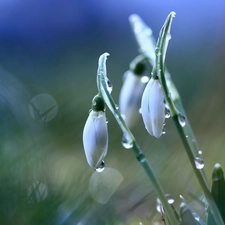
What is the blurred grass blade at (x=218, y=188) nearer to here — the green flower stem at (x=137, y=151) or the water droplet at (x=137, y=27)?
the green flower stem at (x=137, y=151)

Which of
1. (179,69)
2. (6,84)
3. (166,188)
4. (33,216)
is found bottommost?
(179,69)

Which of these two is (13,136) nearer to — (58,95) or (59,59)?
(58,95)

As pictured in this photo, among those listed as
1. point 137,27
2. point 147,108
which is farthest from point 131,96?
point 147,108

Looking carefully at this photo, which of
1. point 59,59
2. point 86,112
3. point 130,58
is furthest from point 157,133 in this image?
point 130,58

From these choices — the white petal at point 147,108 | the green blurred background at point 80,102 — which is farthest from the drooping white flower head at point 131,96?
the white petal at point 147,108

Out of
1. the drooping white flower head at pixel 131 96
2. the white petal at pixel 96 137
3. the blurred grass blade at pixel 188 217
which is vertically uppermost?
the white petal at pixel 96 137

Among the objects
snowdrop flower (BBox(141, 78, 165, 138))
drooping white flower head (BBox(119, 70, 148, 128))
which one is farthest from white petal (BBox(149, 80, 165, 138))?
drooping white flower head (BBox(119, 70, 148, 128))

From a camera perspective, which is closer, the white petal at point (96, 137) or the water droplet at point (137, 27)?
the white petal at point (96, 137)
